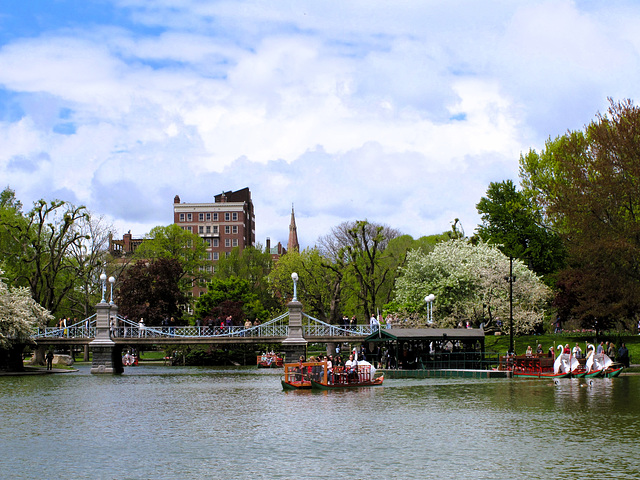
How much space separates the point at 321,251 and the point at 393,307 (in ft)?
86.7

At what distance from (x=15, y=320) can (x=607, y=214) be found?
3940 cm

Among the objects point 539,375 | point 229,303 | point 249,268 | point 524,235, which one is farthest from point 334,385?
point 249,268

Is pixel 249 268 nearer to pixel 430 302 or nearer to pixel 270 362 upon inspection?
pixel 270 362

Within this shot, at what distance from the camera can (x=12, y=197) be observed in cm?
8288

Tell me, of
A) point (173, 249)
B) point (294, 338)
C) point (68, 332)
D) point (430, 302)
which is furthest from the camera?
point (173, 249)

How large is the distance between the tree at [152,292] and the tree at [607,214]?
40702mm

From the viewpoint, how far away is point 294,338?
56.0m

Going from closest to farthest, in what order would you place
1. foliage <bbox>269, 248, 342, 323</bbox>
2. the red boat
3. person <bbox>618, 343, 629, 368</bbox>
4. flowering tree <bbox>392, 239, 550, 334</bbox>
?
person <bbox>618, 343, 629, 368</bbox>, flowering tree <bbox>392, 239, 550, 334</bbox>, the red boat, foliage <bbox>269, 248, 342, 323</bbox>

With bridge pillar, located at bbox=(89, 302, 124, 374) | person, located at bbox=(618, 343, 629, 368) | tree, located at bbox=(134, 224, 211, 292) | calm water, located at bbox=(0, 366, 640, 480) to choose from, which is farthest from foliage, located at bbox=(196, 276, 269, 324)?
calm water, located at bbox=(0, 366, 640, 480)

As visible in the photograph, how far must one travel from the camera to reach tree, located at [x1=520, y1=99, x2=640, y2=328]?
173ft

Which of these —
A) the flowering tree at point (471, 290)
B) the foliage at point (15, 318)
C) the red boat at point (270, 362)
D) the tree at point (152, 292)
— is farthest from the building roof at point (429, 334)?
the tree at point (152, 292)

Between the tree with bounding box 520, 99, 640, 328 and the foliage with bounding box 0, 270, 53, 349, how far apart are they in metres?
36.7

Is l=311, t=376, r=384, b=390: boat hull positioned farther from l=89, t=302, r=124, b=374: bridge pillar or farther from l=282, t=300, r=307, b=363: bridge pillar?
l=89, t=302, r=124, b=374: bridge pillar

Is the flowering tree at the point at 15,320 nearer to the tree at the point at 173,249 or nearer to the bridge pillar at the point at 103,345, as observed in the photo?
the bridge pillar at the point at 103,345
